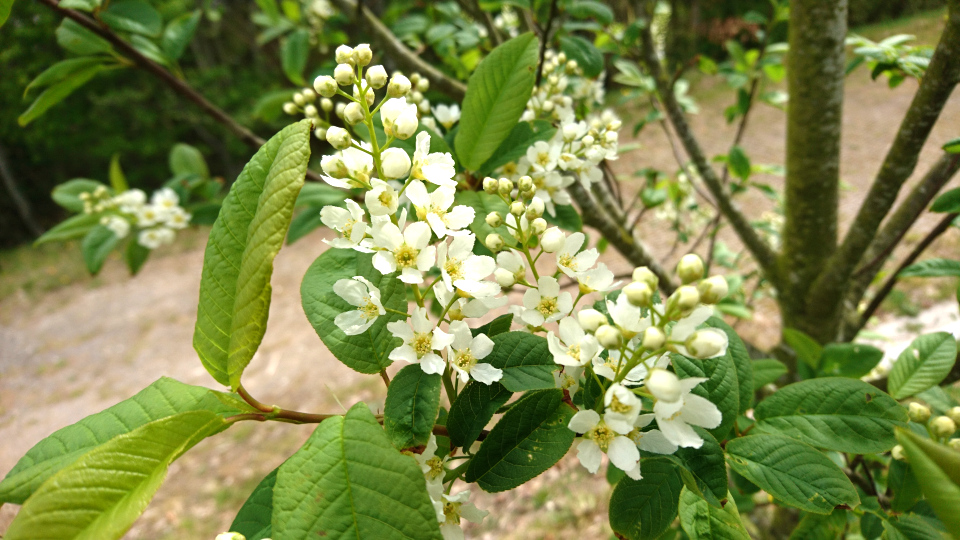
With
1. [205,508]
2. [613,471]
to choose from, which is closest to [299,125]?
[613,471]

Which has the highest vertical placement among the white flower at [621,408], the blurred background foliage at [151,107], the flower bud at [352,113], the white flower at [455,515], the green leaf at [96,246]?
the flower bud at [352,113]

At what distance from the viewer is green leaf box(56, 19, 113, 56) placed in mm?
1592

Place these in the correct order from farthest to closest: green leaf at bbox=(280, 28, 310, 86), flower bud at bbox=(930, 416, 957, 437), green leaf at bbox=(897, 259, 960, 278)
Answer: green leaf at bbox=(280, 28, 310, 86) → green leaf at bbox=(897, 259, 960, 278) → flower bud at bbox=(930, 416, 957, 437)

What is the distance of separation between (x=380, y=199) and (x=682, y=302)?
42 cm

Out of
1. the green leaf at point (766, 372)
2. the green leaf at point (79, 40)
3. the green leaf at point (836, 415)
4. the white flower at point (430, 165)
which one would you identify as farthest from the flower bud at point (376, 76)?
the green leaf at point (79, 40)

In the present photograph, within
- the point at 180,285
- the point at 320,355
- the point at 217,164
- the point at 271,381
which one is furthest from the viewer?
the point at 217,164

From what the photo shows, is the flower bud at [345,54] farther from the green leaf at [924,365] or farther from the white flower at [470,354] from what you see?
the green leaf at [924,365]

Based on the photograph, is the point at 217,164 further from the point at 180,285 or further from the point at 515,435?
A: the point at 515,435

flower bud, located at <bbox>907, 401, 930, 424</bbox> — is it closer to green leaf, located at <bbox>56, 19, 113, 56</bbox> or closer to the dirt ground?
the dirt ground

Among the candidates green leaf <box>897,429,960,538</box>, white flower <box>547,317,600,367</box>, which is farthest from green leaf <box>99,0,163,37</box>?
green leaf <box>897,429,960,538</box>

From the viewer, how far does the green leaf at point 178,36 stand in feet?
6.35

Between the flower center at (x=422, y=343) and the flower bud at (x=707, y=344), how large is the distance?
36 centimetres

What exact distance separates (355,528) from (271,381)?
6.14 m

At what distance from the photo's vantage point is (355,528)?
0.61 metres
